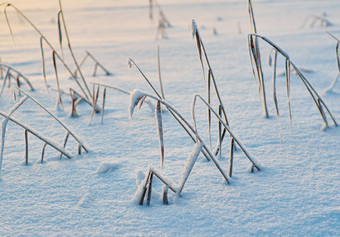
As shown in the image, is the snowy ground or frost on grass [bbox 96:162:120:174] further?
frost on grass [bbox 96:162:120:174]

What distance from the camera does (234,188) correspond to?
73 cm

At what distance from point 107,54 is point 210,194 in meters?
1.77

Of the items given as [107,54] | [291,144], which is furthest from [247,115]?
[107,54]

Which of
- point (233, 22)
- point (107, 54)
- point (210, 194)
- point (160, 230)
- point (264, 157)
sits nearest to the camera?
point (160, 230)

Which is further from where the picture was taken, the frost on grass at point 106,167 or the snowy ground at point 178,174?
the frost on grass at point 106,167

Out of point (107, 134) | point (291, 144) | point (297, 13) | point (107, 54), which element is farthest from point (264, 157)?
point (297, 13)

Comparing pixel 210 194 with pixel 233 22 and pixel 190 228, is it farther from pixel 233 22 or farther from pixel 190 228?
pixel 233 22

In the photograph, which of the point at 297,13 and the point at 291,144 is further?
the point at 297,13

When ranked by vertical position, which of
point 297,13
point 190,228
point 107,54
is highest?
point 297,13

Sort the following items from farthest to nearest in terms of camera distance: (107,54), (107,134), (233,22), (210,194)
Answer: (233,22), (107,54), (107,134), (210,194)

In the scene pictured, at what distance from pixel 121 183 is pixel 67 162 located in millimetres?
200

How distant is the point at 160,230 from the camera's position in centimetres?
61

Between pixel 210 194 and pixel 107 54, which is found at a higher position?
pixel 107 54

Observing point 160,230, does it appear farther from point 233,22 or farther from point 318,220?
point 233,22
